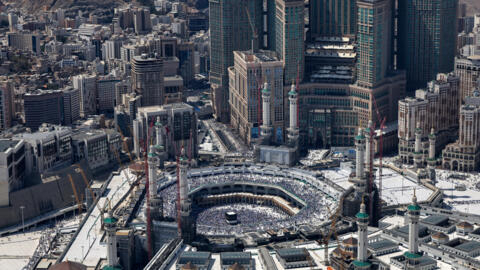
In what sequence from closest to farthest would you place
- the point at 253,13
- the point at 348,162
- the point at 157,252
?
the point at 157,252
the point at 348,162
the point at 253,13

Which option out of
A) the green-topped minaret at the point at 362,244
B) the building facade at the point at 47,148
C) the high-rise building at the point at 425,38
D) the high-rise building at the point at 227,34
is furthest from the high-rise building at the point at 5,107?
the green-topped minaret at the point at 362,244

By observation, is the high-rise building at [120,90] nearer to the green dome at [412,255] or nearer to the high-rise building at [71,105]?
the high-rise building at [71,105]

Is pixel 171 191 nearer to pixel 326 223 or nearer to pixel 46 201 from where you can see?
pixel 46 201

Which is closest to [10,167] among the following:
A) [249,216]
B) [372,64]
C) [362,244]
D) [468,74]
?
[249,216]

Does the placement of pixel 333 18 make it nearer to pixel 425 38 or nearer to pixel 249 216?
pixel 425 38

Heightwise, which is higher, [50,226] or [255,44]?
[255,44]

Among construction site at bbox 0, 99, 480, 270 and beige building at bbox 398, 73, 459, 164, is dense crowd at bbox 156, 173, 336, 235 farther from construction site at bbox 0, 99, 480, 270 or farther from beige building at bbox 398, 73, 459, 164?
beige building at bbox 398, 73, 459, 164

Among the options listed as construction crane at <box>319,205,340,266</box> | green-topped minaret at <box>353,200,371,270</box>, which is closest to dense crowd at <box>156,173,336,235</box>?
construction crane at <box>319,205,340,266</box>

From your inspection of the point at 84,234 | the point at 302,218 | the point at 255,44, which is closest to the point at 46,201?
the point at 84,234
